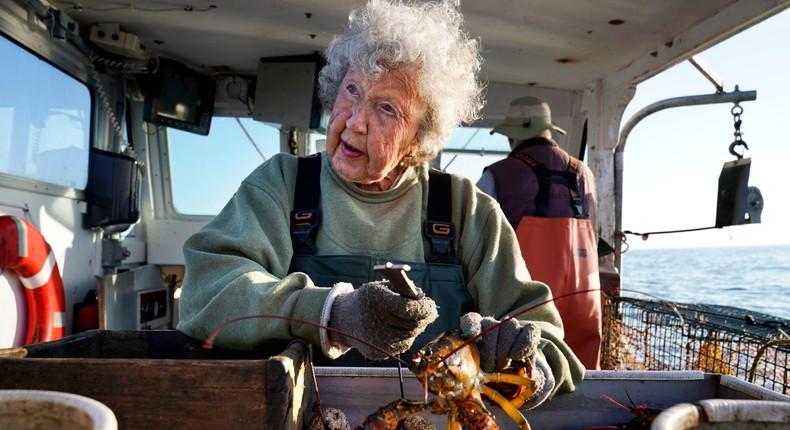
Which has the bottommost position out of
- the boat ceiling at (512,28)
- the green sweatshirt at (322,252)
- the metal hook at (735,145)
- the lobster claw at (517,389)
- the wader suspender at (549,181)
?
the lobster claw at (517,389)

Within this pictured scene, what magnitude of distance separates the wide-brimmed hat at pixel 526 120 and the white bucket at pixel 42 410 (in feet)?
11.7

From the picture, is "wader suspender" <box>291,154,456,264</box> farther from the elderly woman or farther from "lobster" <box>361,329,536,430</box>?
"lobster" <box>361,329,536,430</box>

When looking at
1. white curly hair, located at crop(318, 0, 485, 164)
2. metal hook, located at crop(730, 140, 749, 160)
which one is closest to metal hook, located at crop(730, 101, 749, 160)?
metal hook, located at crop(730, 140, 749, 160)

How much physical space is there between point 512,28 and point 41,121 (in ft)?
10.3

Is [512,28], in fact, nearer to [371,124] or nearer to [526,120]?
[526,120]

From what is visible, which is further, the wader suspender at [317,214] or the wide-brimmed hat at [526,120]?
the wide-brimmed hat at [526,120]

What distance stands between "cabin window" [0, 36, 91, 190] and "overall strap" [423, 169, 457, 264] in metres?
2.76

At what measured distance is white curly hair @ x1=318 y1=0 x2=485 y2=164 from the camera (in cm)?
206

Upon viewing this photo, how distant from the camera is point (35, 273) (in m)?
3.48

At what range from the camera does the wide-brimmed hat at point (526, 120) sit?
3994mm

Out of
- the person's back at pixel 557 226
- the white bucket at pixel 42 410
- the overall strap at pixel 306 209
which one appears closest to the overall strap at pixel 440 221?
the overall strap at pixel 306 209

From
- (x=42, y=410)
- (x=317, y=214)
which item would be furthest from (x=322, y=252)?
(x=42, y=410)

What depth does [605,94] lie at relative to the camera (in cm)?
489

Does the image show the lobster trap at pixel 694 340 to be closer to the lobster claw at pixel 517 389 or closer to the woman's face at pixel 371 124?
the lobster claw at pixel 517 389
